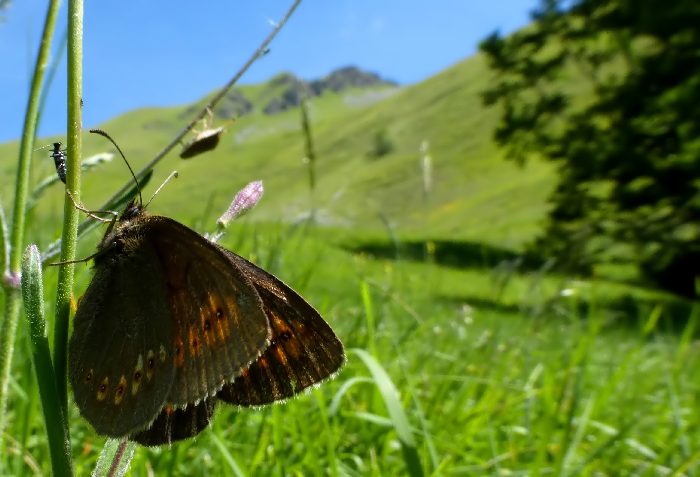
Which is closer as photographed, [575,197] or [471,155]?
[575,197]

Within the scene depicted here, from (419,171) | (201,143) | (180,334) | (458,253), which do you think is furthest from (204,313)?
(419,171)

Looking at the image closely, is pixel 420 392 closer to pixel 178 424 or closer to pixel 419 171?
pixel 178 424

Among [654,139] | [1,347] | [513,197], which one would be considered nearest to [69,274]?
[1,347]

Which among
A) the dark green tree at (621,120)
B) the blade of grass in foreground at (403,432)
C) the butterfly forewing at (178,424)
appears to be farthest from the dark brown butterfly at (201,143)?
the dark green tree at (621,120)

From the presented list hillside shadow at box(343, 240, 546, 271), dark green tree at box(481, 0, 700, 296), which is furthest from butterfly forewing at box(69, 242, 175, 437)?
hillside shadow at box(343, 240, 546, 271)

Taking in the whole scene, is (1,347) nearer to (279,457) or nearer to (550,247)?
(279,457)

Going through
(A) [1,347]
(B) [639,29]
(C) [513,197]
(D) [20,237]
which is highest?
(B) [639,29]

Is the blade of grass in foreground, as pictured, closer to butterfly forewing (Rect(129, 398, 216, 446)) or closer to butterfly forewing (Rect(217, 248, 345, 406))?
butterfly forewing (Rect(217, 248, 345, 406))
